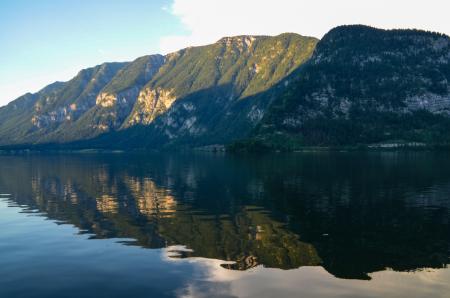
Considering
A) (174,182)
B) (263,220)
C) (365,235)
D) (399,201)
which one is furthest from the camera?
(174,182)

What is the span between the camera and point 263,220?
6322cm

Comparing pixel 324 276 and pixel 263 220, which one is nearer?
pixel 324 276

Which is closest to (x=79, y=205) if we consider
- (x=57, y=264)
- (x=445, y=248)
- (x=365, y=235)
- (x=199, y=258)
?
(x=57, y=264)

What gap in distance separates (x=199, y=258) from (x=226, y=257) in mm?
2701

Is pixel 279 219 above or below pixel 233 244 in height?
above

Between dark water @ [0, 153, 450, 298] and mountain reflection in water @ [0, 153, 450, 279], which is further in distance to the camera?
mountain reflection in water @ [0, 153, 450, 279]

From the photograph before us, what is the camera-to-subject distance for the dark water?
35.6m

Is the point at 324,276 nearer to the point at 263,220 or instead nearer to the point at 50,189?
the point at 263,220

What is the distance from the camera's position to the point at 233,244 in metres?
49.2

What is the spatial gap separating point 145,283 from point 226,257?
9983 millimetres

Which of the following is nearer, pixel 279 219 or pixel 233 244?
pixel 233 244

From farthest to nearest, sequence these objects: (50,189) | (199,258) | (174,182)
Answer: (174,182)
(50,189)
(199,258)

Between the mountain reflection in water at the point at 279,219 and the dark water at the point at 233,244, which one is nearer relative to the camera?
the dark water at the point at 233,244

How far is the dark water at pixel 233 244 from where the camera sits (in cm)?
3562
